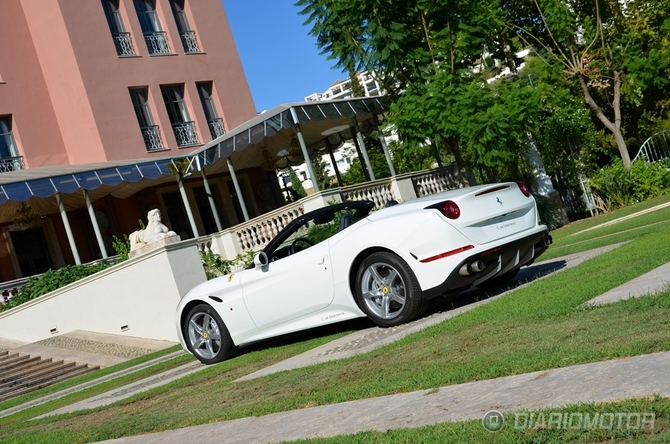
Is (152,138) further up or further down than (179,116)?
further down

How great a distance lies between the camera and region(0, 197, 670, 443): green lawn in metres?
5.06

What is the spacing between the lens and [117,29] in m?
33.3

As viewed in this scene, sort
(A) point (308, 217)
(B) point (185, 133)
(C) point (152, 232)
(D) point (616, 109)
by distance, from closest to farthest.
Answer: (A) point (308, 217)
(C) point (152, 232)
(D) point (616, 109)
(B) point (185, 133)

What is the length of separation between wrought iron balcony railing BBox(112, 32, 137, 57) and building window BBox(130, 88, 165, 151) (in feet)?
4.46

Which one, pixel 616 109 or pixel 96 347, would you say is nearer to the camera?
pixel 96 347

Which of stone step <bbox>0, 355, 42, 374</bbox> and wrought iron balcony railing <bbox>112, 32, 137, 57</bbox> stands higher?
wrought iron balcony railing <bbox>112, 32, 137, 57</bbox>

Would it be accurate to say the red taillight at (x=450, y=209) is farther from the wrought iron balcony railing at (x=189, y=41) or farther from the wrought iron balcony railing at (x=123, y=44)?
the wrought iron balcony railing at (x=189, y=41)

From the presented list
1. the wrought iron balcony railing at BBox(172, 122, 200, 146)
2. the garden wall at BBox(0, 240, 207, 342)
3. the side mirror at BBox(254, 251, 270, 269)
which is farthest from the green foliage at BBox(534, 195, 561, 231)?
the side mirror at BBox(254, 251, 270, 269)

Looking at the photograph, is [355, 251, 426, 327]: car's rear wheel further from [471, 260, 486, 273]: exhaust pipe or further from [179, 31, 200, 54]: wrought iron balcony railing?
[179, 31, 200, 54]: wrought iron balcony railing

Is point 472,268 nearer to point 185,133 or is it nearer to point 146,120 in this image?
point 146,120

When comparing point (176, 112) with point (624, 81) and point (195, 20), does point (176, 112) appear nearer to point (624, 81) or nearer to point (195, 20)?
point (195, 20)

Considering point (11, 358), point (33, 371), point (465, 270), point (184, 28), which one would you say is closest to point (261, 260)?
point (465, 270)

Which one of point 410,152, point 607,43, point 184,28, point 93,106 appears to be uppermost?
point 184,28

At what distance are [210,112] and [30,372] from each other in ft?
59.4
